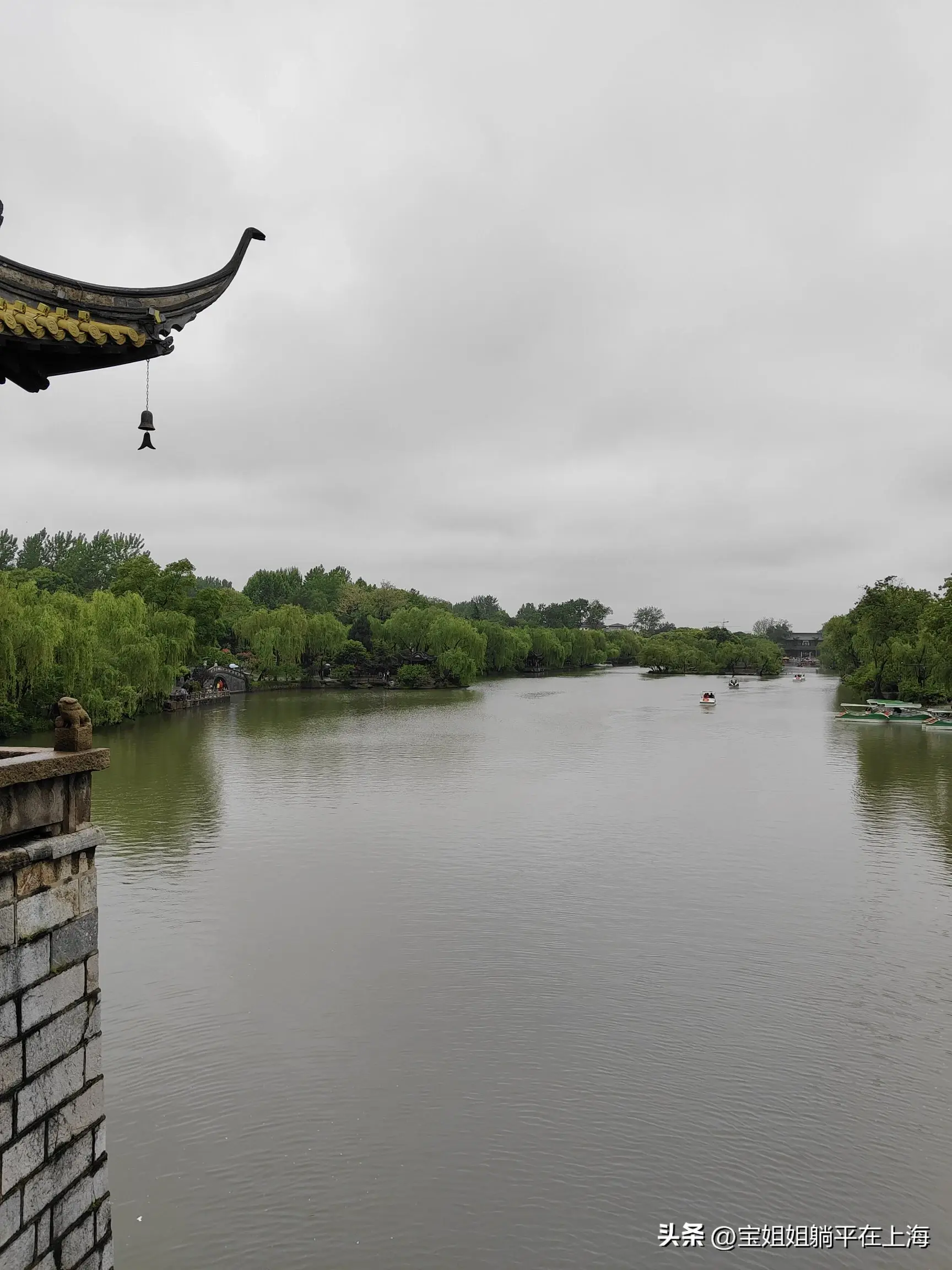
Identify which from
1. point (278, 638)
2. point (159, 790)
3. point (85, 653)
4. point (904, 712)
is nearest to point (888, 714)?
point (904, 712)

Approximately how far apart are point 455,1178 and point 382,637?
187 ft

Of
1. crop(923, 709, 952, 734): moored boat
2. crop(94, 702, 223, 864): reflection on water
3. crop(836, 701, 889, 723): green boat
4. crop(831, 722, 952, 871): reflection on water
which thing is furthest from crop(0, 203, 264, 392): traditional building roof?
crop(836, 701, 889, 723): green boat

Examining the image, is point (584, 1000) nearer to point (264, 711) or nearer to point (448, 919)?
point (448, 919)

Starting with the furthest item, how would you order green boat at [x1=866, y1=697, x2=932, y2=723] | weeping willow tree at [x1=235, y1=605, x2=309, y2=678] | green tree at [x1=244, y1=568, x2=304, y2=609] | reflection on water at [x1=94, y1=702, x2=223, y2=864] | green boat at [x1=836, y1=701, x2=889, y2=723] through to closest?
green tree at [x1=244, y1=568, x2=304, y2=609]
weeping willow tree at [x1=235, y1=605, x2=309, y2=678]
green boat at [x1=836, y1=701, x2=889, y2=723]
green boat at [x1=866, y1=697, x2=932, y2=723]
reflection on water at [x1=94, y1=702, x2=223, y2=864]

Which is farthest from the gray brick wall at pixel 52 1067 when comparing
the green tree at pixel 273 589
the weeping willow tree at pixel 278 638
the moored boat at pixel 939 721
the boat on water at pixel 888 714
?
the green tree at pixel 273 589

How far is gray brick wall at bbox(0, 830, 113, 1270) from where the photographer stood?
4215 millimetres

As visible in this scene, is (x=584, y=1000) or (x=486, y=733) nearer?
(x=584, y=1000)

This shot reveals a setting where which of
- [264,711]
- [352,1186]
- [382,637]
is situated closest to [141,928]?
[352,1186]

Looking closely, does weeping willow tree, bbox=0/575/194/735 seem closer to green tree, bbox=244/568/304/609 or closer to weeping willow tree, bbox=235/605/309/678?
weeping willow tree, bbox=235/605/309/678

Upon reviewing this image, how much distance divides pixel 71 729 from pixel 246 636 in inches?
2180

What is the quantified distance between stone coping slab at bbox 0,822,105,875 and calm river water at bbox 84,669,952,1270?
352cm

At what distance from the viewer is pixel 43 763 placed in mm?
4414

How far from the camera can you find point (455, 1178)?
22.4ft

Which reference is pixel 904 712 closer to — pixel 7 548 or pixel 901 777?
pixel 901 777
